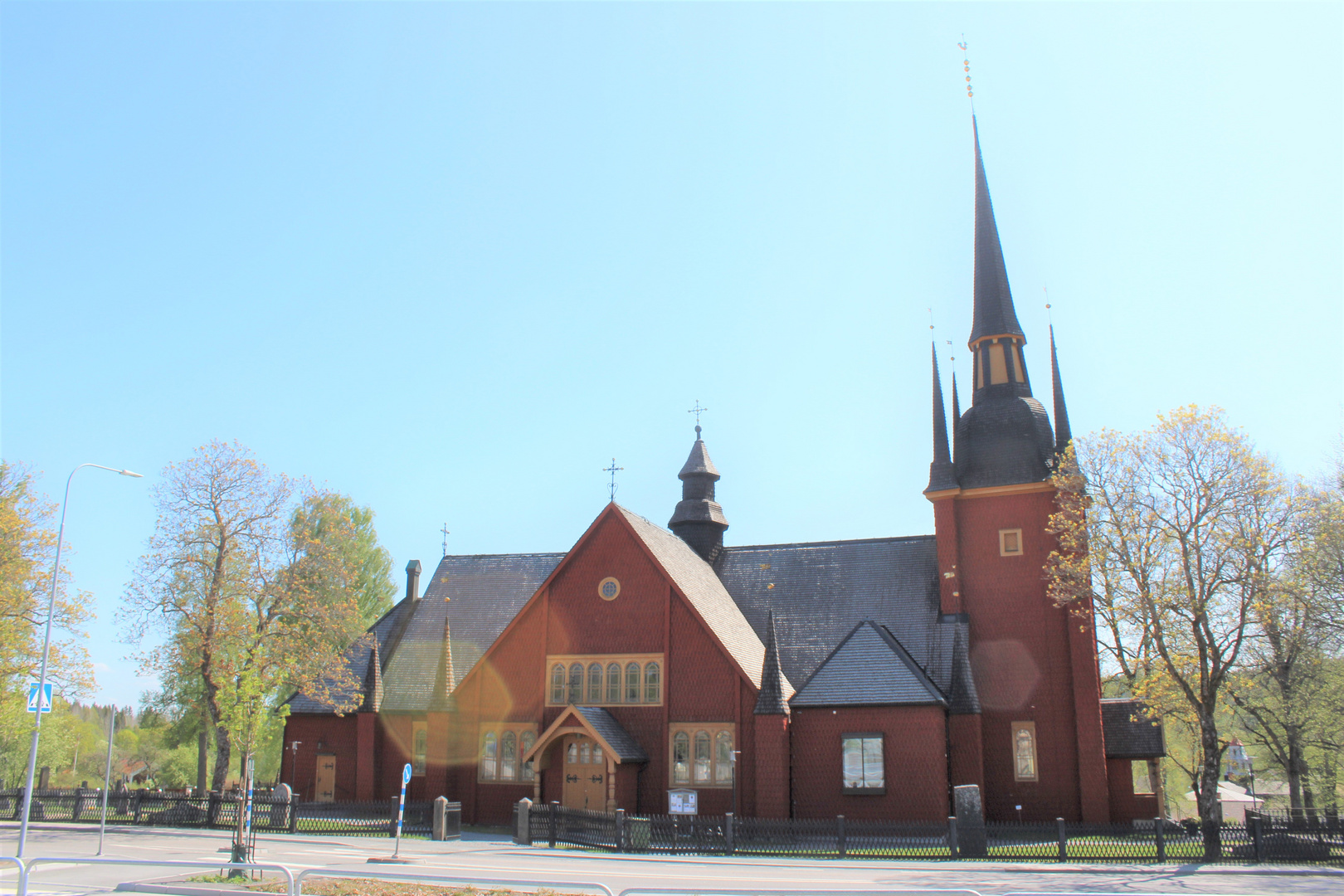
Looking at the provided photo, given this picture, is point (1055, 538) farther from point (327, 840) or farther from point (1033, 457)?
point (327, 840)

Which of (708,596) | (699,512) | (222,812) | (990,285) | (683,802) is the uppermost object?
(990,285)

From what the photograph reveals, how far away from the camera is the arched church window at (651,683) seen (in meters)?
29.5

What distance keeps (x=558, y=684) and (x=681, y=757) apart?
16.0 feet

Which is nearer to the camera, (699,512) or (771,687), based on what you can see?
(771,687)

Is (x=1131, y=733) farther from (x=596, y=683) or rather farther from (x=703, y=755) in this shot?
(x=596, y=683)

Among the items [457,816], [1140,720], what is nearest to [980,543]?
[1140,720]

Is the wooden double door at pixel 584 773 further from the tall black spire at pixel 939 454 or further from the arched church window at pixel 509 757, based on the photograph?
the tall black spire at pixel 939 454

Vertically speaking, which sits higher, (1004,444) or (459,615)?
(1004,444)

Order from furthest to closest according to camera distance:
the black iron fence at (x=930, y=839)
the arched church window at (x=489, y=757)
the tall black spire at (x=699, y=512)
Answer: the tall black spire at (x=699, y=512) → the arched church window at (x=489, y=757) → the black iron fence at (x=930, y=839)

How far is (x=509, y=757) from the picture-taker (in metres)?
30.6

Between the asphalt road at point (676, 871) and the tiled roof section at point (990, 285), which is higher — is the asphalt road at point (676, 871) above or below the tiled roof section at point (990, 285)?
below

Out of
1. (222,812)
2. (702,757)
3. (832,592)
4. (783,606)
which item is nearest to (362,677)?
(222,812)

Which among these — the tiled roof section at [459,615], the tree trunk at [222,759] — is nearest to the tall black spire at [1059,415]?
the tiled roof section at [459,615]

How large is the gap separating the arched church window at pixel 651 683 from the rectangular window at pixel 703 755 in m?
1.36
